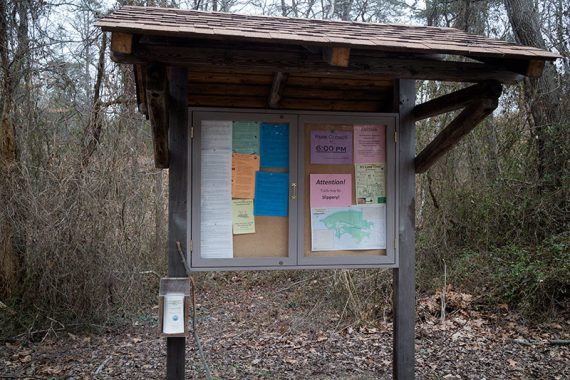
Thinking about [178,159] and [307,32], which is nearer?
[307,32]

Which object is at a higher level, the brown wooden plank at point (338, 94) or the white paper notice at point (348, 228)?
the brown wooden plank at point (338, 94)

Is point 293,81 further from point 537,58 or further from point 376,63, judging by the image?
point 537,58

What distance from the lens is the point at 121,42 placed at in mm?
2676

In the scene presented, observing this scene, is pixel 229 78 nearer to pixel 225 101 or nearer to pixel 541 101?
pixel 225 101

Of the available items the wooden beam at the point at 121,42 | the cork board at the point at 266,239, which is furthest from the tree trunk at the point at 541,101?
the wooden beam at the point at 121,42

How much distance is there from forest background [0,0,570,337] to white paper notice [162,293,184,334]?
3.36 m

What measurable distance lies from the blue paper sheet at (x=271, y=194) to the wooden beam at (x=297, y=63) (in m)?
0.82

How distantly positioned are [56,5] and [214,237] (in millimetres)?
5521

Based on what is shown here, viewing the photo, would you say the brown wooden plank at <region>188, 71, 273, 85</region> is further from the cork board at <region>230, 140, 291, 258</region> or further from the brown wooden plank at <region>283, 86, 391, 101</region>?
the cork board at <region>230, 140, 291, 258</region>

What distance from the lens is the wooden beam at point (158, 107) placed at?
→ 2982 mm

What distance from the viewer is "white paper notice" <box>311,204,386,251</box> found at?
3758 millimetres

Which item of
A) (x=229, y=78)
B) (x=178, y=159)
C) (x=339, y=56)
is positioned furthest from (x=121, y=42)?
(x=229, y=78)

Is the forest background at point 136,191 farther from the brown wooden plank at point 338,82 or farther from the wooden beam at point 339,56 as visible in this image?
the wooden beam at point 339,56

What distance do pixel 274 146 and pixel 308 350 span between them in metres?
2.95
